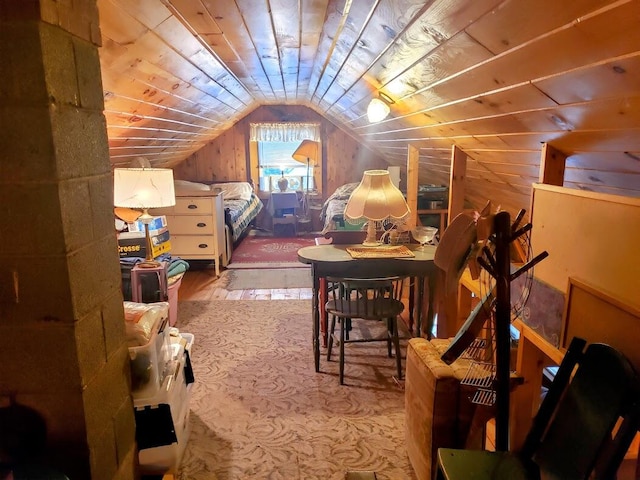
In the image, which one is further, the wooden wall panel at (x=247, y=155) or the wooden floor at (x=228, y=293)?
the wooden wall panel at (x=247, y=155)

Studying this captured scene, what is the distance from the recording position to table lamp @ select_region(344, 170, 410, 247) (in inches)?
98.7

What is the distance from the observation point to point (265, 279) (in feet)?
14.5

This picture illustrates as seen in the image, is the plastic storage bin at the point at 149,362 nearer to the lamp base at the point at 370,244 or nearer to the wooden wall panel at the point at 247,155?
the lamp base at the point at 370,244

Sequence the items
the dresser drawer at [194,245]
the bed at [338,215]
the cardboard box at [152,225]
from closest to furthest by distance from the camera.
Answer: the cardboard box at [152,225]
the bed at [338,215]
the dresser drawer at [194,245]

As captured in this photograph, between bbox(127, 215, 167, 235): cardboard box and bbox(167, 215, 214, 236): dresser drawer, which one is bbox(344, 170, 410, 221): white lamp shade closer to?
bbox(127, 215, 167, 235): cardboard box

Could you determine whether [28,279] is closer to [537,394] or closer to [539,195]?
[539,195]

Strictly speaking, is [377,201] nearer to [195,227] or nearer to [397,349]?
[397,349]

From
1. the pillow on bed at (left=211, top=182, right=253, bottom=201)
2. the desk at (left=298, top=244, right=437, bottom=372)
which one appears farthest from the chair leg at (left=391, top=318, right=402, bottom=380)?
the pillow on bed at (left=211, top=182, right=253, bottom=201)

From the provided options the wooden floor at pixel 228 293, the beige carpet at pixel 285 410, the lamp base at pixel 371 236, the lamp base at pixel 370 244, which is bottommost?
the beige carpet at pixel 285 410

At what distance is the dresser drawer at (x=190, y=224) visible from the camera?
4453 mm

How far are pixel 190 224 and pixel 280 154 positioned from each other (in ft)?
9.20

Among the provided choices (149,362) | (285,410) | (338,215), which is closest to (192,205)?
(338,215)

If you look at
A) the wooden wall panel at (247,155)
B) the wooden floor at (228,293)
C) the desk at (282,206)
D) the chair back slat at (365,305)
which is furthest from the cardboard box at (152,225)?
the wooden wall panel at (247,155)

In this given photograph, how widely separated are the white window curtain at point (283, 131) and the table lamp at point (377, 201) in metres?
4.26
